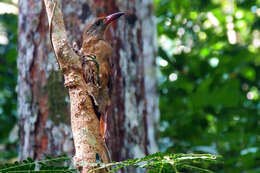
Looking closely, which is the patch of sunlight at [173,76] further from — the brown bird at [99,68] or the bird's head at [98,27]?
the brown bird at [99,68]

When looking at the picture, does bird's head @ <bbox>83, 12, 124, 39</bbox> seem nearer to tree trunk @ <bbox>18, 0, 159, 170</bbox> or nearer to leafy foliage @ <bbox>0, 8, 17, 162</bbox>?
tree trunk @ <bbox>18, 0, 159, 170</bbox>

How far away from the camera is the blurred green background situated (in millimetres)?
2707

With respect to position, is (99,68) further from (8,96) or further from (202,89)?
(8,96)

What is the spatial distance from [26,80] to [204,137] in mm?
1363

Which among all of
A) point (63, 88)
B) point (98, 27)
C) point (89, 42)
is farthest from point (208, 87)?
point (89, 42)

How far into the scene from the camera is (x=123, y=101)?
2.09 meters

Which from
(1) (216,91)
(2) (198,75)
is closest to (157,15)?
(2) (198,75)

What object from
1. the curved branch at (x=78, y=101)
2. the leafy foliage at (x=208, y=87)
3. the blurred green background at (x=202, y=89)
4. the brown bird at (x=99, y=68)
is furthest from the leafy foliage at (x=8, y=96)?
the curved branch at (x=78, y=101)

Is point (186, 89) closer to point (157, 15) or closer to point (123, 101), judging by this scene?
point (157, 15)

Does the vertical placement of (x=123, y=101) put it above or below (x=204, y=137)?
above

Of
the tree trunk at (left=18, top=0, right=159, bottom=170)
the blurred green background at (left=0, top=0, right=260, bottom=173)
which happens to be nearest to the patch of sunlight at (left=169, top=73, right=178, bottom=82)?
the blurred green background at (left=0, top=0, right=260, bottom=173)

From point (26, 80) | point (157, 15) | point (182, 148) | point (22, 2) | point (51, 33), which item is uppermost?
point (157, 15)

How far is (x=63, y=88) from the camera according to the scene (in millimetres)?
1961

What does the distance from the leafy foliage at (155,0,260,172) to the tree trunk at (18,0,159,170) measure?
2.17 ft
